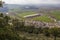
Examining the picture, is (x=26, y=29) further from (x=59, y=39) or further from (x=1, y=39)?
(x=1, y=39)

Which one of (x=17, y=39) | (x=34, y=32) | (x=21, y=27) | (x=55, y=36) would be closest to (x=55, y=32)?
(x=55, y=36)

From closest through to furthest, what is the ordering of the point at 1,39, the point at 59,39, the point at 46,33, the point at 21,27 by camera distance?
the point at 1,39 → the point at 59,39 → the point at 46,33 → the point at 21,27

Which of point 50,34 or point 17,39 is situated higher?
point 17,39

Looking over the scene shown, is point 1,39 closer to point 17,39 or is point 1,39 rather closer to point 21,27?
point 17,39

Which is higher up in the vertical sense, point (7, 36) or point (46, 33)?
point (7, 36)

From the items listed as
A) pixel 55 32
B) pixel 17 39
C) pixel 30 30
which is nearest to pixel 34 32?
pixel 30 30

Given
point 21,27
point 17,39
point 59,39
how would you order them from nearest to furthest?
point 17,39, point 59,39, point 21,27

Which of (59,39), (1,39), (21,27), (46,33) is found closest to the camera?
(1,39)

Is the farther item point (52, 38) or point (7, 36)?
point (52, 38)

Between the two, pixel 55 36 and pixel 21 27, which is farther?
pixel 21 27
